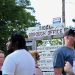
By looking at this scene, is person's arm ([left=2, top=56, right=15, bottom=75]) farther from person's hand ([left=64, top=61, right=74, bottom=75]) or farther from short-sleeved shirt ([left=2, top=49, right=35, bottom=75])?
person's hand ([left=64, top=61, right=74, bottom=75])

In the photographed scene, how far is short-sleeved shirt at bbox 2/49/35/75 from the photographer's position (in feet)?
15.0

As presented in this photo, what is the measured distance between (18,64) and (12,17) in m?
30.4

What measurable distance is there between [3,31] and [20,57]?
1147 inches

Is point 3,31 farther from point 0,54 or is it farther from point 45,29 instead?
point 0,54

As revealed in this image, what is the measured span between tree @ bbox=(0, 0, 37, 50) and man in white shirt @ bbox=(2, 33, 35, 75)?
2745 cm

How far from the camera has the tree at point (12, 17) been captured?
33750 millimetres

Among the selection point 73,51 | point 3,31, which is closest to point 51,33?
point 73,51

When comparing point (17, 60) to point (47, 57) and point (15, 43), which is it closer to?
point (15, 43)

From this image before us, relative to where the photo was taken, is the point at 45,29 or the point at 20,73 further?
the point at 45,29

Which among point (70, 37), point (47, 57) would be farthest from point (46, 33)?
point (70, 37)

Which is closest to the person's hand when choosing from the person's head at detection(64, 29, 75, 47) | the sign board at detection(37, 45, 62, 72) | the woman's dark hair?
the person's head at detection(64, 29, 75, 47)

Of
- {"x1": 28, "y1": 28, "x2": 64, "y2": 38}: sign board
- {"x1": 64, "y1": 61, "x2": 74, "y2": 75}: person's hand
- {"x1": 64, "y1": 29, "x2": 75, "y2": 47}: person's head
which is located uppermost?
{"x1": 64, "y1": 29, "x2": 75, "y2": 47}: person's head

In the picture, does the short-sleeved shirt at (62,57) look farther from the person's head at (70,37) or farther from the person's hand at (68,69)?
the person's hand at (68,69)

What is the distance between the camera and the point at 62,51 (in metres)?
5.84
